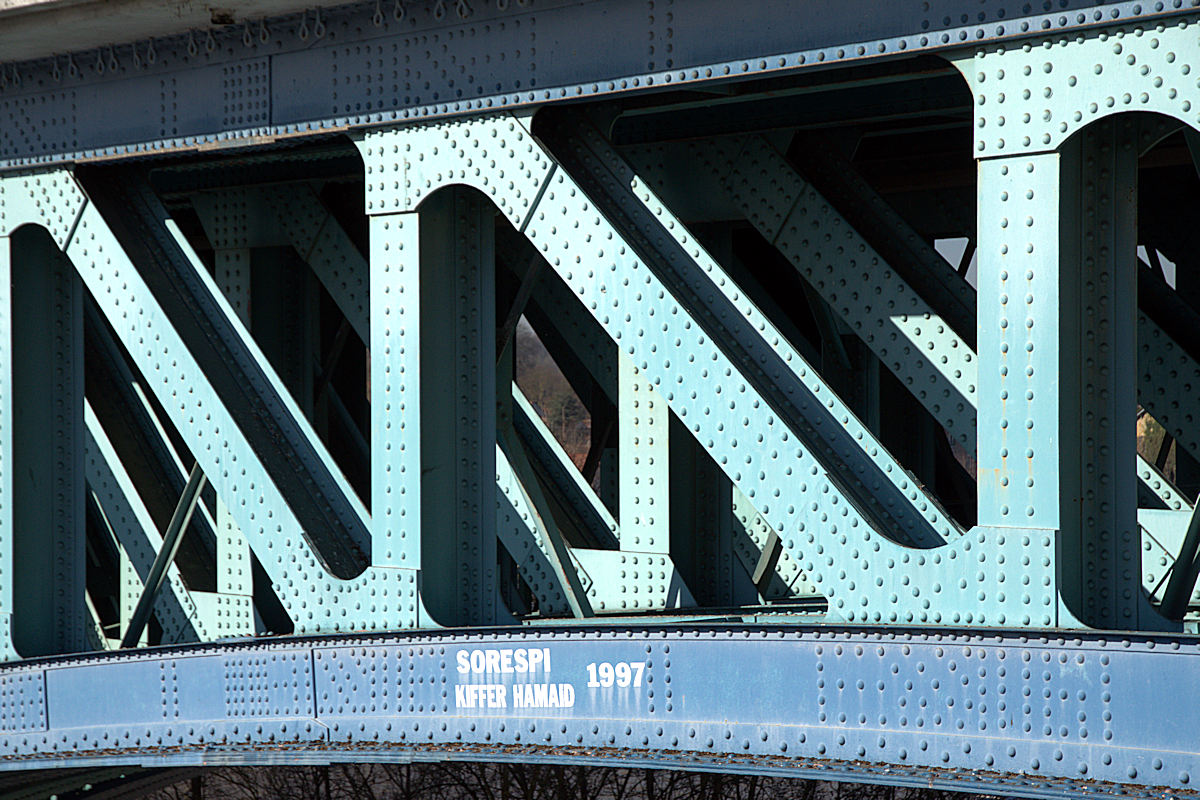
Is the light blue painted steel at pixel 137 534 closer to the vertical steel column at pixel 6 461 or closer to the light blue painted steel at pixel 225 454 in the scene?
the vertical steel column at pixel 6 461

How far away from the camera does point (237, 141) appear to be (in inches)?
348

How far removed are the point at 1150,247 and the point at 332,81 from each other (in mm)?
7747

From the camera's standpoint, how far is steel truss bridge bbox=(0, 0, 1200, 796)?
Answer: 6.23 m

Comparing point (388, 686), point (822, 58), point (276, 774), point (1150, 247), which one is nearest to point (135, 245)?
point (388, 686)

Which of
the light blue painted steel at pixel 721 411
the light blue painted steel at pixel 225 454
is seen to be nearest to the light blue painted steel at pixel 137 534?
the light blue painted steel at pixel 225 454

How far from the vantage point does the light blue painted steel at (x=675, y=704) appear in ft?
19.2

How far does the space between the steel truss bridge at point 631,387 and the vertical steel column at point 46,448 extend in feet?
0.10

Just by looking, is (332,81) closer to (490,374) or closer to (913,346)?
(490,374)

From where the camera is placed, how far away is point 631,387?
10656 millimetres

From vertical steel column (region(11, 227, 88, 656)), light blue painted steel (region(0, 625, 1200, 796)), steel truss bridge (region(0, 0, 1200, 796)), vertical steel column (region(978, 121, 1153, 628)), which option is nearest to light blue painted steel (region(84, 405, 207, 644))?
steel truss bridge (region(0, 0, 1200, 796))

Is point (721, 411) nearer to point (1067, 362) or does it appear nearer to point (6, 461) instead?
point (1067, 362)

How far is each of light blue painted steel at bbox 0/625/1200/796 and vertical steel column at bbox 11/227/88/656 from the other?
0.62 meters

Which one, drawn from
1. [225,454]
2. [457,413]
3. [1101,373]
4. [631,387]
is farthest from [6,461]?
[1101,373]

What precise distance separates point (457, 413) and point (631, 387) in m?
2.63
